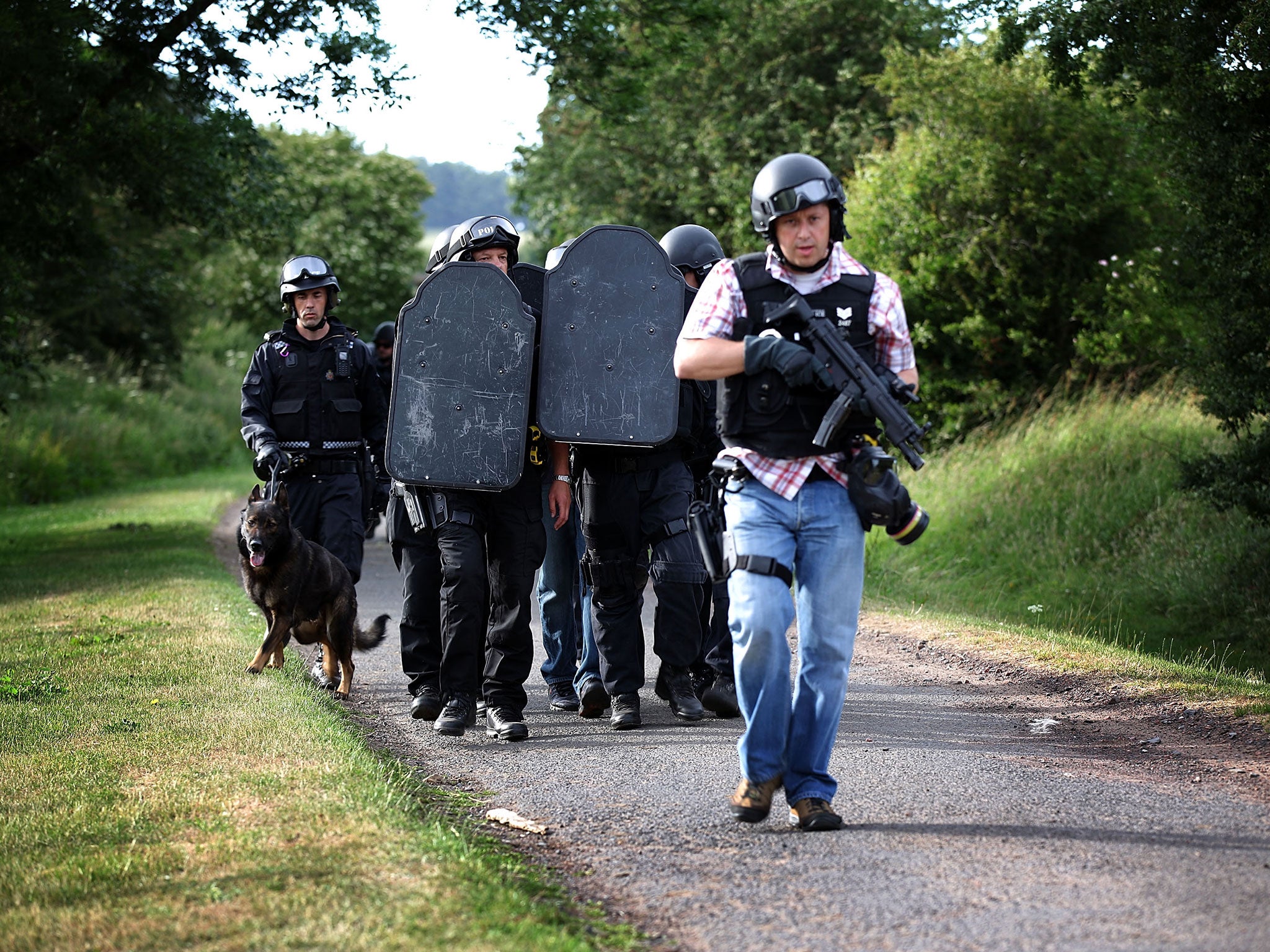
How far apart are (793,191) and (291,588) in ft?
14.4

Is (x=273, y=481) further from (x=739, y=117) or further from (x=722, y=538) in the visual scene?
(x=739, y=117)

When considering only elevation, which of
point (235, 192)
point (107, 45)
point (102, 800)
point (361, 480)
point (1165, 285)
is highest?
point (107, 45)

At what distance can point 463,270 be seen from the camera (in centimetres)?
666

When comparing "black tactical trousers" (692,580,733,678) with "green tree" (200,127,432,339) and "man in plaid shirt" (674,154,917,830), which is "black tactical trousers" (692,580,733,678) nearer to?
"man in plaid shirt" (674,154,917,830)

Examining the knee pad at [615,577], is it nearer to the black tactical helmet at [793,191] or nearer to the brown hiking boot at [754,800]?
the brown hiking boot at [754,800]

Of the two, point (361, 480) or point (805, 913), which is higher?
point (361, 480)

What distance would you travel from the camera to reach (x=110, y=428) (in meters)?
31.1

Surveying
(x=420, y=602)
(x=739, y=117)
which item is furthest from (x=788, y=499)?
(x=739, y=117)

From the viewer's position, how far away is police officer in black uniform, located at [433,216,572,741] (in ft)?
22.3

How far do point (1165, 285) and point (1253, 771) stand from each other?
7.36m

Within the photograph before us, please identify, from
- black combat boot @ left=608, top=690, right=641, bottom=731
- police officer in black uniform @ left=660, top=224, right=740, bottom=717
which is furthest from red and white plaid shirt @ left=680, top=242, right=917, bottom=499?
black combat boot @ left=608, top=690, right=641, bottom=731

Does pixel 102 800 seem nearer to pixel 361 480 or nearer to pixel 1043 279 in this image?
pixel 361 480

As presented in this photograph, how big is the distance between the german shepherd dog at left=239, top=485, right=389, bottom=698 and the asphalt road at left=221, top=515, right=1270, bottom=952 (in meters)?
0.64

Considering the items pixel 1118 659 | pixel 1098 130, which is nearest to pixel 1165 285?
pixel 1118 659
